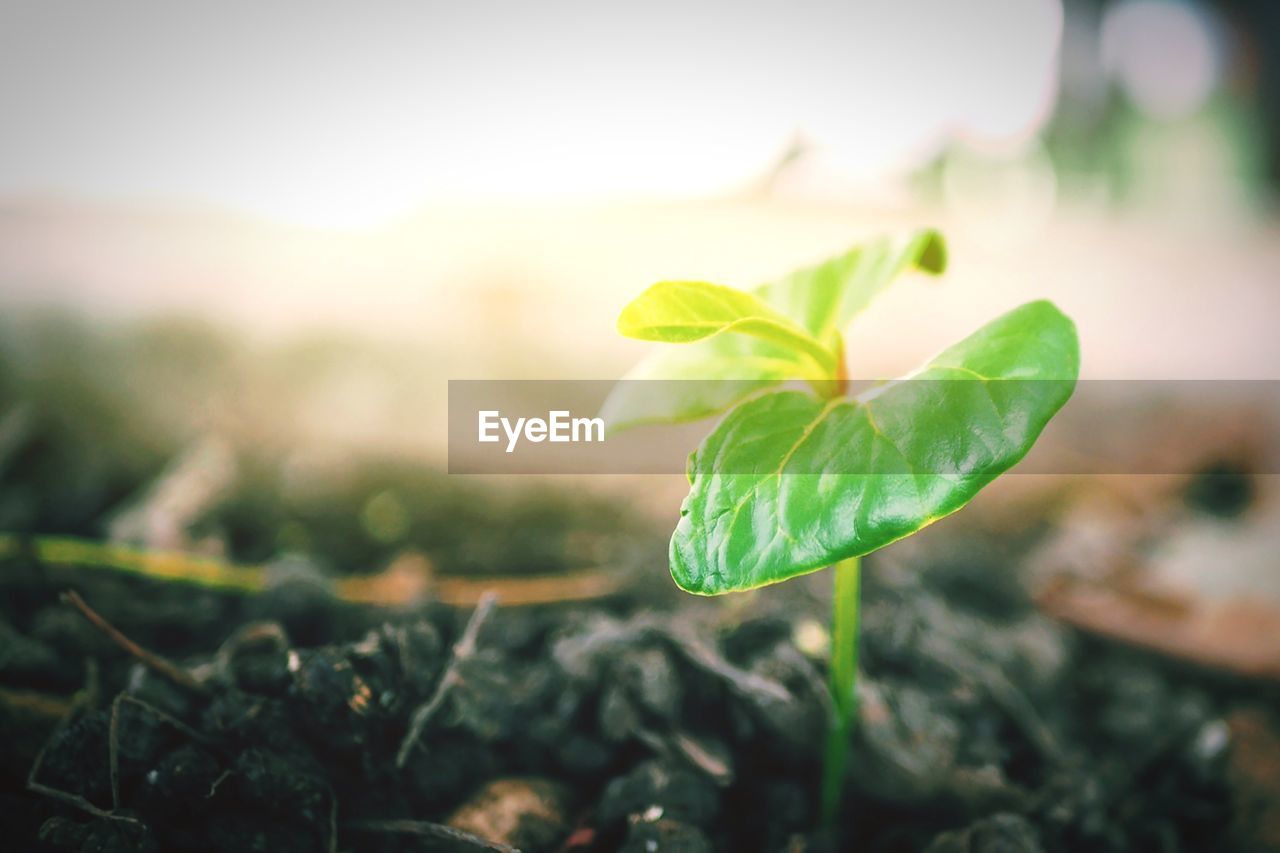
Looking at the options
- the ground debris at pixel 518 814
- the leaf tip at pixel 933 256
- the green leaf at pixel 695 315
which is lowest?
the ground debris at pixel 518 814

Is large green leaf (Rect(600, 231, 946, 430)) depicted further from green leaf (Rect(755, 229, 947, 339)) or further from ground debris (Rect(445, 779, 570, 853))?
ground debris (Rect(445, 779, 570, 853))

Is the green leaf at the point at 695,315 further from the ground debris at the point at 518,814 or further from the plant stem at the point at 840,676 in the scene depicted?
the ground debris at the point at 518,814

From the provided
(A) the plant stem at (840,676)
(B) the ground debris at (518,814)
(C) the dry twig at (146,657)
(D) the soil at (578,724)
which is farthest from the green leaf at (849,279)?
(C) the dry twig at (146,657)

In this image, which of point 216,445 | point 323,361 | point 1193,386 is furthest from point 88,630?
point 1193,386

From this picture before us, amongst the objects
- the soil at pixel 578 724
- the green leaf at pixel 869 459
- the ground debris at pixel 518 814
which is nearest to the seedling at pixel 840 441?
the green leaf at pixel 869 459

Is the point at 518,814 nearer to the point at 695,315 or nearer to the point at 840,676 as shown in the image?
the point at 840,676

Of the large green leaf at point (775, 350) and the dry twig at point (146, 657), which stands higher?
the large green leaf at point (775, 350)

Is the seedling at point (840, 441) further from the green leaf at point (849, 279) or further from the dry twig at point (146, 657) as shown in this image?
the dry twig at point (146, 657)

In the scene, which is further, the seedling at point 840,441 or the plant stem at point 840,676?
the plant stem at point 840,676
